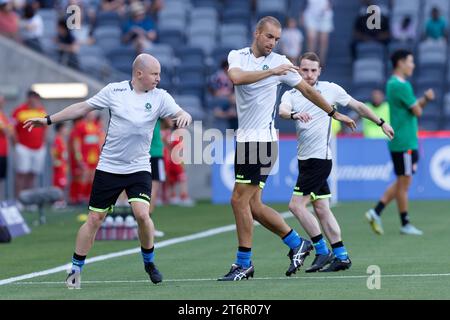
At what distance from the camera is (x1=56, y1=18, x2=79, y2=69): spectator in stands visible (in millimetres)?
29775

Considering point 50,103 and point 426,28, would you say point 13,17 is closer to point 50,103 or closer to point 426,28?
point 50,103

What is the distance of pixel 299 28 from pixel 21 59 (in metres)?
7.13

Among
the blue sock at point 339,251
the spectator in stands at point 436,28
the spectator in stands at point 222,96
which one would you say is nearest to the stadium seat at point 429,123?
the spectator in stands at point 436,28

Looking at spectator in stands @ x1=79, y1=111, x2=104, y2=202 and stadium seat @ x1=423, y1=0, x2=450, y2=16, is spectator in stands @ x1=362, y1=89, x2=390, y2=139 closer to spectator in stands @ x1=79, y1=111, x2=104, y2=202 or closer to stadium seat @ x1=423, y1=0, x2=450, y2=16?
stadium seat @ x1=423, y1=0, x2=450, y2=16

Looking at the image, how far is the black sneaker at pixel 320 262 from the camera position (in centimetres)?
1375

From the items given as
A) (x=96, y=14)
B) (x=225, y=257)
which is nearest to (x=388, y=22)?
(x=96, y=14)

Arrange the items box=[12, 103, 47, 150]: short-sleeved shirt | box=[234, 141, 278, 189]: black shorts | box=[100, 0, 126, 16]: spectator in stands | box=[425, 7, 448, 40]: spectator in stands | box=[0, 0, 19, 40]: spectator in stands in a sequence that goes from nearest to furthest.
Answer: box=[234, 141, 278, 189]: black shorts
box=[12, 103, 47, 150]: short-sleeved shirt
box=[0, 0, 19, 40]: spectator in stands
box=[425, 7, 448, 40]: spectator in stands
box=[100, 0, 126, 16]: spectator in stands

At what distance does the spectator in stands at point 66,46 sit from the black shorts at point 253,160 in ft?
56.2

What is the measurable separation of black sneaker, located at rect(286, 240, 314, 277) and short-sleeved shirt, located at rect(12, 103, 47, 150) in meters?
14.0

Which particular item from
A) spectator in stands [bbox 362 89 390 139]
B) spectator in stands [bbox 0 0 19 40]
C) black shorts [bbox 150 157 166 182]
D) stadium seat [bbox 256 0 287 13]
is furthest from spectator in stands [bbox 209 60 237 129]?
black shorts [bbox 150 157 166 182]

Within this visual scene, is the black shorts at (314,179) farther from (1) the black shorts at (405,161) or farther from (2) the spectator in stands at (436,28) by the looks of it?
(2) the spectator in stands at (436,28)

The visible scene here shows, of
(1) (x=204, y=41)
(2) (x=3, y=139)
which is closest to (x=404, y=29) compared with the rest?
(1) (x=204, y=41)

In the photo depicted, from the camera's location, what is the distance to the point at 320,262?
543 inches

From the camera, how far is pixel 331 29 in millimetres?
32125
